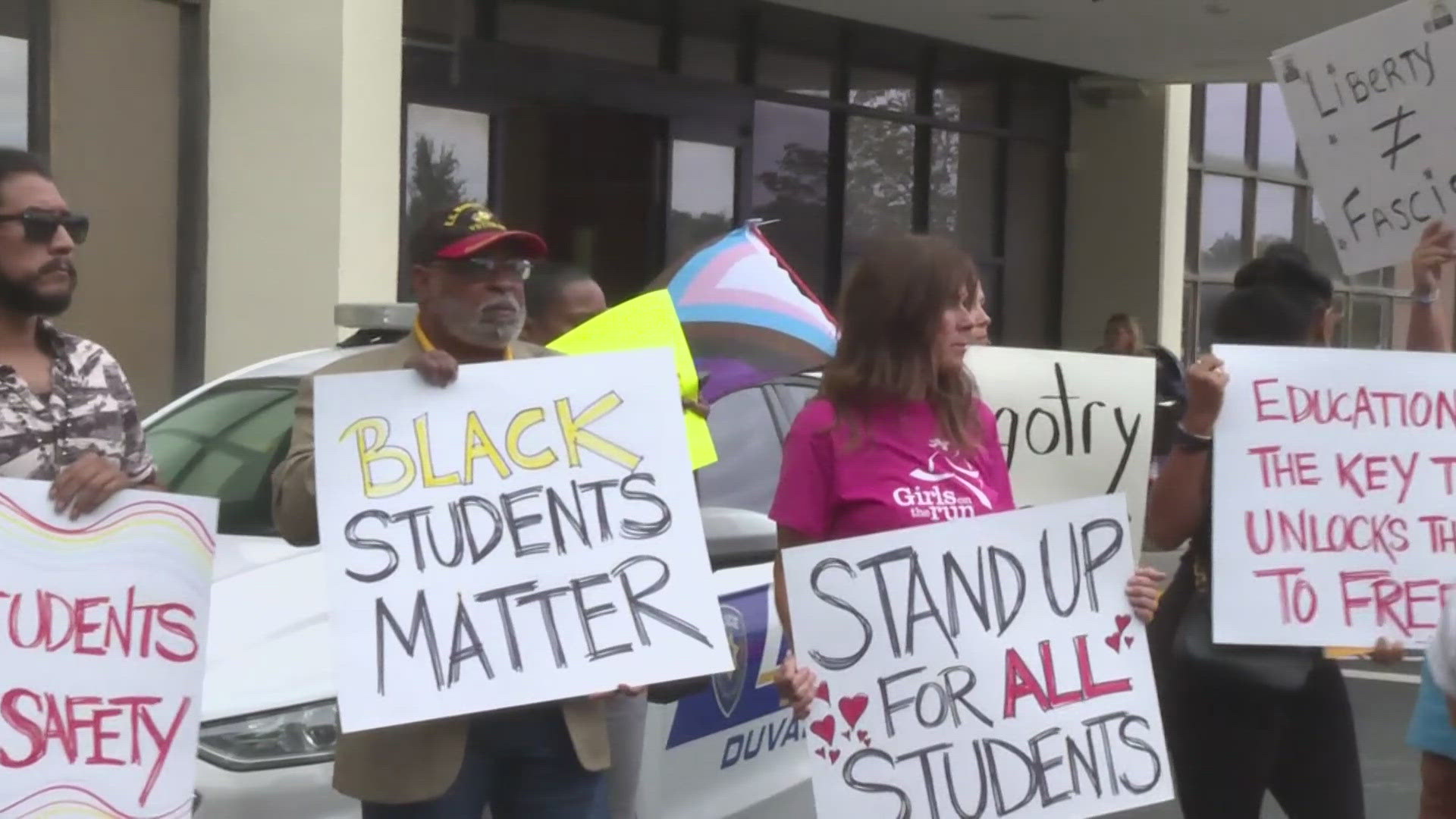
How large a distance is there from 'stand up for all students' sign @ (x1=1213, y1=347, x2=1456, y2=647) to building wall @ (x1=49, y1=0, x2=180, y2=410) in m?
6.73

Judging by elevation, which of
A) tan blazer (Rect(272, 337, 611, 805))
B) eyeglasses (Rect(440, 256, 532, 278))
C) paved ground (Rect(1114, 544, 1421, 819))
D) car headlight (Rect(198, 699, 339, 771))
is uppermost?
eyeglasses (Rect(440, 256, 532, 278))

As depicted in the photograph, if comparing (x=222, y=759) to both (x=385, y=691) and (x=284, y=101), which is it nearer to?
(x=385, y=691)

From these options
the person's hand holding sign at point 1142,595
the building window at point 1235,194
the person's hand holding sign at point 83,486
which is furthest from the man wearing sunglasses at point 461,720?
the building window at point 1235,194

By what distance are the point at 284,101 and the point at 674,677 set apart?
6.80 metres

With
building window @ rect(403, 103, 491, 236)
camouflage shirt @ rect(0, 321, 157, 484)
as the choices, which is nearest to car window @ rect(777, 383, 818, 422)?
camouflage shirt @ rect(0, 321, 157, 484)

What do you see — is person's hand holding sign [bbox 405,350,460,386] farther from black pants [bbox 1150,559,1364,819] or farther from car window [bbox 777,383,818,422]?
car window [bbox 777,383,818,422]

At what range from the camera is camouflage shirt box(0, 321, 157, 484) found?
322 centimetres

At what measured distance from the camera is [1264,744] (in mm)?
4078

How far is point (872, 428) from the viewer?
3.55 metres

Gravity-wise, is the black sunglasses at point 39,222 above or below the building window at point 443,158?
below

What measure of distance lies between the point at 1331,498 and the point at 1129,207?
13748 millimetres

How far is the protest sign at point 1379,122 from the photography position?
14.3ft

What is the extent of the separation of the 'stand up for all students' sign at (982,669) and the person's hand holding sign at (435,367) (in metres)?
0.67

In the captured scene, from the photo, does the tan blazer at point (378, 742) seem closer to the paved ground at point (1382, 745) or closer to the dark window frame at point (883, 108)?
the paved ground at point (1382, 745)
